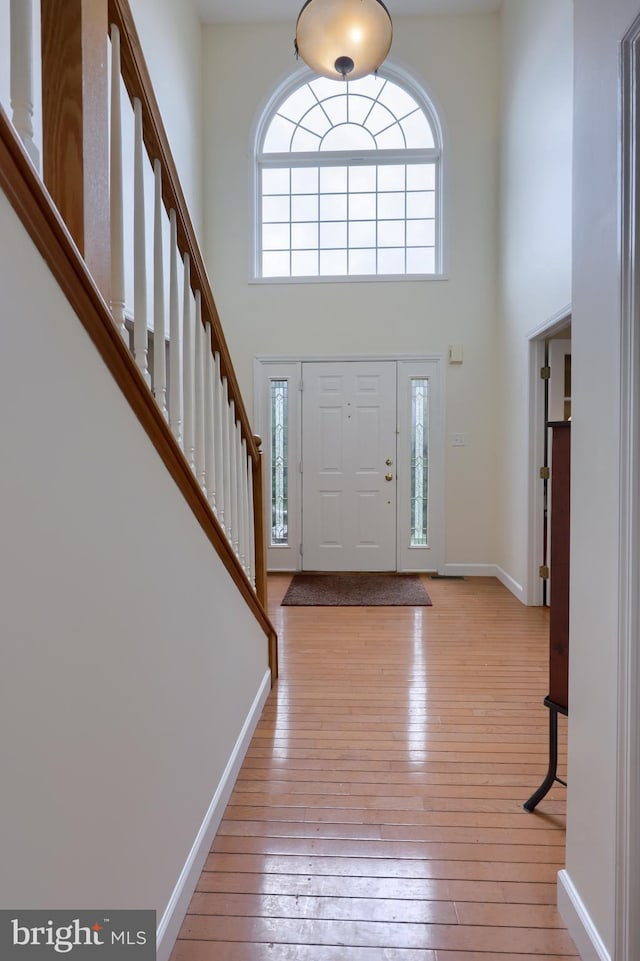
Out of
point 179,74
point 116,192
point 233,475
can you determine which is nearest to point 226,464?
point 233,475

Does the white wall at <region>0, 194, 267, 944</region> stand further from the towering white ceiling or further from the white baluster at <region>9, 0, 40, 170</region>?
the towering white ceiling

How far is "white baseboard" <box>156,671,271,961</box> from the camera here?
1180 mm

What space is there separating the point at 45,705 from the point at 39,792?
0.11m

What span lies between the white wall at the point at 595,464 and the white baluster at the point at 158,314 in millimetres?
965

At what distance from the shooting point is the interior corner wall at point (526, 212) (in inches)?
128

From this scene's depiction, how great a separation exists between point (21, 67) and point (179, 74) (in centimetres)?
445

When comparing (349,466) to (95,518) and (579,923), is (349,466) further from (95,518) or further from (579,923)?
(95,518)

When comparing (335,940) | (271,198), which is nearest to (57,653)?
(335,940)

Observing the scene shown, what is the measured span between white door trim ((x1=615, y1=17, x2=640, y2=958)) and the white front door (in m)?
4.00

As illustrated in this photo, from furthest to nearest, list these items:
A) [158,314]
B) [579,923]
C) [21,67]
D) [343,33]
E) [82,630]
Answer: [343,33] < [158,314] < [579,923] < [82,630] < [21,67]

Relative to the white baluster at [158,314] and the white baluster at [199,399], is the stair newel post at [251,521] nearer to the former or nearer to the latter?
the white baluster at [199,399]

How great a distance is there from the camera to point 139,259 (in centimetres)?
127

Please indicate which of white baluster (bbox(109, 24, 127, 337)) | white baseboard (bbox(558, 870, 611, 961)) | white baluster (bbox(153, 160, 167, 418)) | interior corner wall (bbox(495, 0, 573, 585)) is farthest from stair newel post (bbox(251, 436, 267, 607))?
interior corner wall (bbox(495, 0, 573, 585))

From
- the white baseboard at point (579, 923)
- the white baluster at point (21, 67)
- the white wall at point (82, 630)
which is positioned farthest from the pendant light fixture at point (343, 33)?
the white baseboard at point (579, 923)
